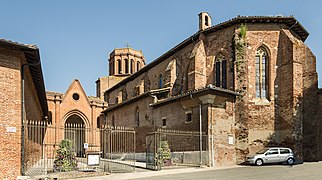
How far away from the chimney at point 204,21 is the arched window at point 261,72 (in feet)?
17.7

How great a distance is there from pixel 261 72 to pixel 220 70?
3320 millimetres

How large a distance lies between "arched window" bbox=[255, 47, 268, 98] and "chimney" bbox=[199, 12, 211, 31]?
5.40 meters

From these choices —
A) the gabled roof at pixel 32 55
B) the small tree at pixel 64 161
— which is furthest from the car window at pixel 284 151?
the gabled roof at pixel 32 55

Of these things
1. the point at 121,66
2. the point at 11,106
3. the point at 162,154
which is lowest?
the point at 162,154

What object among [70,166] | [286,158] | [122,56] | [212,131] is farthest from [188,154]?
[122,56]

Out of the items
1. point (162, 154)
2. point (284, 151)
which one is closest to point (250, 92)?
point (284, 151)

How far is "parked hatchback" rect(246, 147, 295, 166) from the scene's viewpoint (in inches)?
866

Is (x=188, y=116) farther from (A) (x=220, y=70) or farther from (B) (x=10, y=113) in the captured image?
(B) (x=10, y=113)

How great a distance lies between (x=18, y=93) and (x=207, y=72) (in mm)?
17340

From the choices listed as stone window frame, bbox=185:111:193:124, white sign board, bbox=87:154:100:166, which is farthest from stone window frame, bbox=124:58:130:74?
white sign board, bbox=87:154:100:166

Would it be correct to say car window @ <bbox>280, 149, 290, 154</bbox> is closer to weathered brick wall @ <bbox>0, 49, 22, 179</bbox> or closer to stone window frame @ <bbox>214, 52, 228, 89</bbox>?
stone window frame @ <bbox>214, 52, 228, 89</bbox>

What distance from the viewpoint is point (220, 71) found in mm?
26797

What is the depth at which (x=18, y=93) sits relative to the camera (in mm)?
13789

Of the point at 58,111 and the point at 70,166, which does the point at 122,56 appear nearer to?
the point at 58,111
